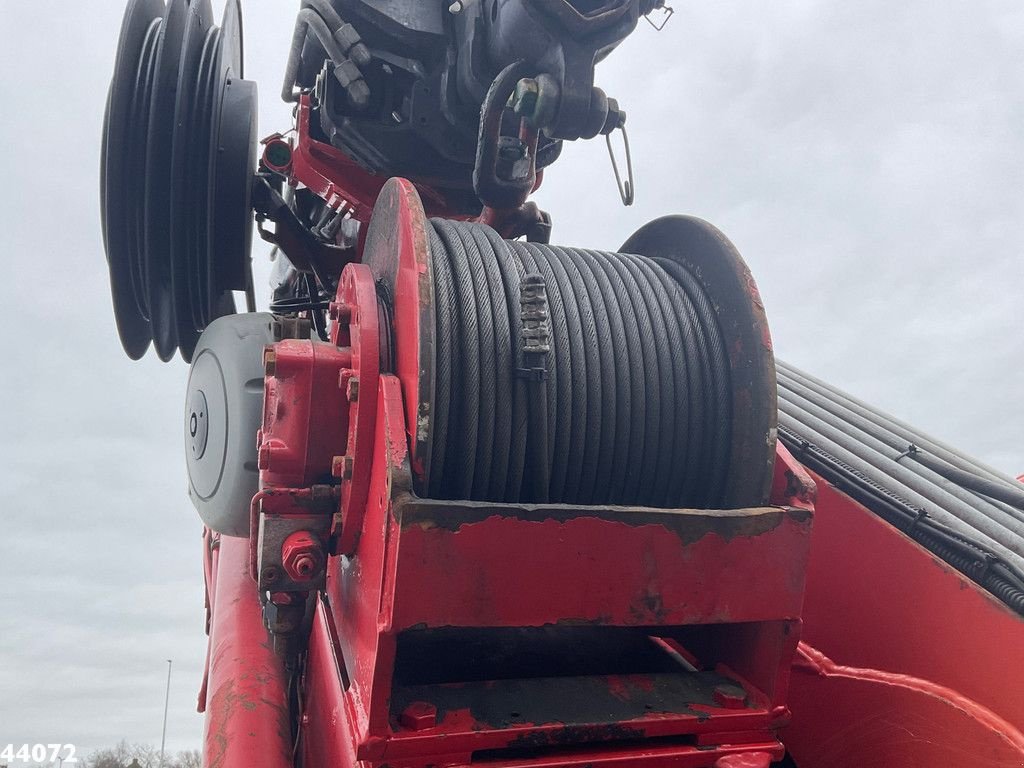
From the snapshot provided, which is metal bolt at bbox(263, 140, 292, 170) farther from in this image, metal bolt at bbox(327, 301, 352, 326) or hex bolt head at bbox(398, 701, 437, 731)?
hex bolt head at bbox(398, 701, 437, 731)

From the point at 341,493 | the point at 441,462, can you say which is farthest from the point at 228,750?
the point at 441,462

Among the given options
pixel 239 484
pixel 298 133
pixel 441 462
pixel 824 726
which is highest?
pixel 298 133

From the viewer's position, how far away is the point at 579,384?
80.3 inches

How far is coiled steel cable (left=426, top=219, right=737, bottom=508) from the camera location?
192cm

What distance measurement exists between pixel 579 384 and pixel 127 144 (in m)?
1.96

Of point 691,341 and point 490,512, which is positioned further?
point 691,341

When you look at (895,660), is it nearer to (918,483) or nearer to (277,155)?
(918,483)

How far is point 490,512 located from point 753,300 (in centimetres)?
94

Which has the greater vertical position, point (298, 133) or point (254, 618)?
point (298, 133)

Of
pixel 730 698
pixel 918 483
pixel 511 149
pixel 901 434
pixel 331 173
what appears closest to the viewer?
pixel 730 698

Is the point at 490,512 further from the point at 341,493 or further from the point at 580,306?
the point at 580,306

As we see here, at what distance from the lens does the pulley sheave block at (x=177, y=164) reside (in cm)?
297

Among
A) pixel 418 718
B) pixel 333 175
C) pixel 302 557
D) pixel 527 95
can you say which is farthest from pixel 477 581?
pixel 333 175

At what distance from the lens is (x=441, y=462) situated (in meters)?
1.88
